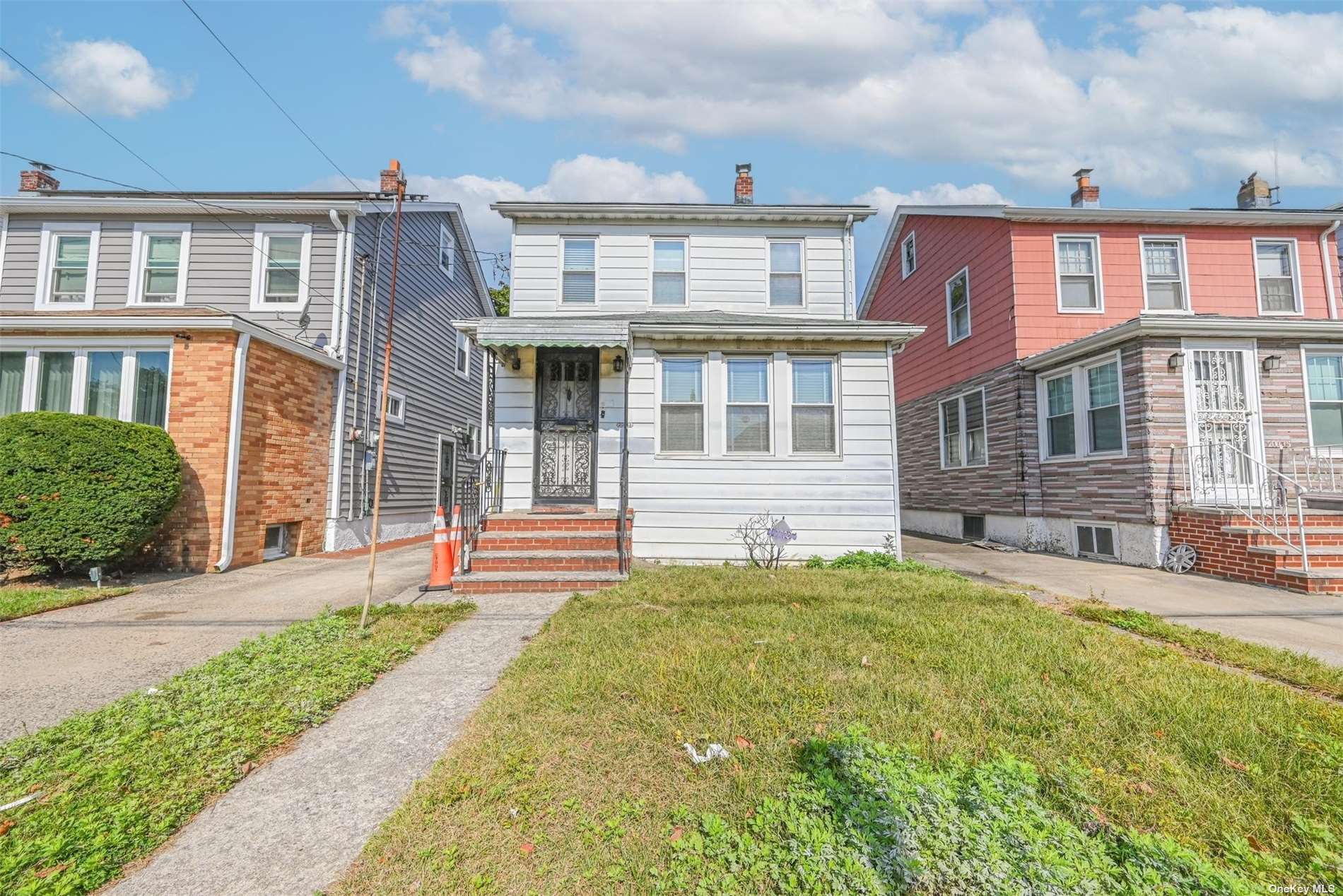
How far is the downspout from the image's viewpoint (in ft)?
26.8

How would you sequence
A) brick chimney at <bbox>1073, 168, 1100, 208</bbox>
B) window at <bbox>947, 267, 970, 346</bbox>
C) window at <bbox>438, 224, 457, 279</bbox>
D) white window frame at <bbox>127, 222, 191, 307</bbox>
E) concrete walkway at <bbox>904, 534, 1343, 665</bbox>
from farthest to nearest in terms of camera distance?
window at <bbox>438, 224, 457, 279</bbox> < window at <bbox>947, 267, 970, 346</bbox> < brick chimney at <bbox>1073, 168, 1100, 208</bbox> < white window frame at <bbox>127, 222, 191, 307</bbox> < concrete walkway at <bbox>904, 534, 1343, 665</bbox>

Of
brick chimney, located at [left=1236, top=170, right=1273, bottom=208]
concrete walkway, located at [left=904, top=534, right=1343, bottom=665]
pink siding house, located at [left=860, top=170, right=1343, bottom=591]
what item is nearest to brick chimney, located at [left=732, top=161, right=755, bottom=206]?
pink siding house, located at [left=860, top=170, right=1343, bottom=591]

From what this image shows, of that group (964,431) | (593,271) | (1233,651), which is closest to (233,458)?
(593,271)

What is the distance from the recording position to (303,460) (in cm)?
991

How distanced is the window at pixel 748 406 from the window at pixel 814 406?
0.44m

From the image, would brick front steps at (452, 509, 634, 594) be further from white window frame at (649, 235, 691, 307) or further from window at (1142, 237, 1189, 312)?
window at (1142, 237, 1189, 312)

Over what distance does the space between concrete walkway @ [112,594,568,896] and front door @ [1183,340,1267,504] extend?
10.3 m

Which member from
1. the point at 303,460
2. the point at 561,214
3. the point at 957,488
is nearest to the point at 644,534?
the point at 561,214

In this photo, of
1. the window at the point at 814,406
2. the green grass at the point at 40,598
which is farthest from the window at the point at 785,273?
the green grass at the point at 40,598

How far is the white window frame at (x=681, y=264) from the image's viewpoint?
9.74 metres

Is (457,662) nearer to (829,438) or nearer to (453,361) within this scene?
(829,438)

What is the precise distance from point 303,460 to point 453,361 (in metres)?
6.55

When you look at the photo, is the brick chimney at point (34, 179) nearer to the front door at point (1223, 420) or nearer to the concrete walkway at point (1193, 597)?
the concrete walkway at point (1193, 597)

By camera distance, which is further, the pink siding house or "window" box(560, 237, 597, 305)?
"window" box(560, 237, 597, 305)
